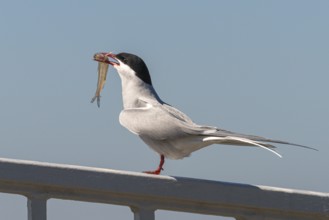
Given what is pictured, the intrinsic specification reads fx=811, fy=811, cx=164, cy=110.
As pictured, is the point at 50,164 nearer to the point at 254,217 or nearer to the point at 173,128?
the point at 254,217

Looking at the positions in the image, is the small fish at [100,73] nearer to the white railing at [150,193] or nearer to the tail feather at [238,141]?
the tail feather at [238,141]

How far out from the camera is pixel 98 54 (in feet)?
25.1

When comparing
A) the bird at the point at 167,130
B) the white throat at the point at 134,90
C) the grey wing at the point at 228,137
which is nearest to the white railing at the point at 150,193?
the grey wing at the point at 228,137

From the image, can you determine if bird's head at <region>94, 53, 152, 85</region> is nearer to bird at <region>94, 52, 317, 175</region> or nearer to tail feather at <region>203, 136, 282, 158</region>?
bird at <region>94, 52, 317, 175</region>

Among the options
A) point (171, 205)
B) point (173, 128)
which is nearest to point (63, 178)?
point (171, 205)

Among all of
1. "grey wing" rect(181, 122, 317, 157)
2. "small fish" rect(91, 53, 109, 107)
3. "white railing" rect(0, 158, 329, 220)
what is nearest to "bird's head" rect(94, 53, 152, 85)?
"small fish" rect(91, 53, 109, 107)

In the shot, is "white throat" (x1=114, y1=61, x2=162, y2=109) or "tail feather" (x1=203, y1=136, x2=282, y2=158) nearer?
"tail feather" (x1=203, y1=136, x2=282, y2=158)

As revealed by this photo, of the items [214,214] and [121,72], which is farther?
[121,72]

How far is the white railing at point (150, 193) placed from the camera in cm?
330

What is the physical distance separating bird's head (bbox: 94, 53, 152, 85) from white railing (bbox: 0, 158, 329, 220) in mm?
3397

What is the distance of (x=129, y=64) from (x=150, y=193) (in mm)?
3844

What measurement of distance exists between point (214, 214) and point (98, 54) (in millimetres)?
4214

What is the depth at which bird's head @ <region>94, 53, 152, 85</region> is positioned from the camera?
23.3 ft

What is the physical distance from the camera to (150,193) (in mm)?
3520
